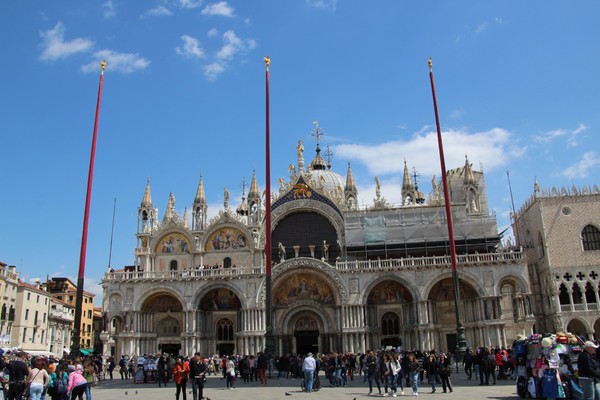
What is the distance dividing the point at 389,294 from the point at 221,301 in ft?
44.6

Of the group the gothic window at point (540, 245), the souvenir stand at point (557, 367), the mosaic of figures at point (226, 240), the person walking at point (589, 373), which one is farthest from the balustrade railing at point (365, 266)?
the person walking at point (589, 373)

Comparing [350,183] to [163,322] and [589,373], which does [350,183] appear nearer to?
[163,322]

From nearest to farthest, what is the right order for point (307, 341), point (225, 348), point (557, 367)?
point (557, 367)
point (307, 341)
point (225, 348)

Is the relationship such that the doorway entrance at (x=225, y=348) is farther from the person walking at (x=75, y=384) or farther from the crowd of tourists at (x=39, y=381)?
the person walking at (x=75, y=384)

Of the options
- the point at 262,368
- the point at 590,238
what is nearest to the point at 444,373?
the point at 262,368

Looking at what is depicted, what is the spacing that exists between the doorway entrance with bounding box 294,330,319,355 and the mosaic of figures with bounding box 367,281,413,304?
512 centimetres

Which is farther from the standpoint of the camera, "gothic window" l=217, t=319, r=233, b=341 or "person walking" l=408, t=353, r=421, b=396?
"gothic window" l=217, t=319, r=233, b=341

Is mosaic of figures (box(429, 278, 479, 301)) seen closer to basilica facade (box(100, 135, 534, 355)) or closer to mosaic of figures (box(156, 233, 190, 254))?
basilica facade (box(100, 135, 534, 355))

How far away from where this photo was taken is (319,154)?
62.2 meters

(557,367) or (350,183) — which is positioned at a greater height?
(350,183)

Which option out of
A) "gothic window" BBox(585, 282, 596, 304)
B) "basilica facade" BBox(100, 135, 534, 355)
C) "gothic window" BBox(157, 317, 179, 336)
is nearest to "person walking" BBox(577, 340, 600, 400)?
"basilica facade" BBox(100, 135, 534, 355)

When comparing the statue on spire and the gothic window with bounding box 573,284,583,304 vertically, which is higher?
the statue on spire

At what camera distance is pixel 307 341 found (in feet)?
141

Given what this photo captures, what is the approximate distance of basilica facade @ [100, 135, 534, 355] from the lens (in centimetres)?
4006
